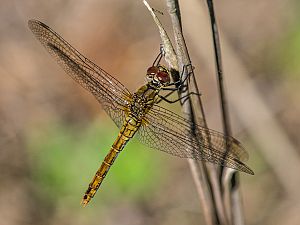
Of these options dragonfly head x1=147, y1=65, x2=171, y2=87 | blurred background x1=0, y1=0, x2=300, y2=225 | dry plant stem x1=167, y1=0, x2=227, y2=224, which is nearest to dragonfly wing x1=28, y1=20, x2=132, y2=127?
dragonfly head x1=147, y1=65, x2=171, y2=87

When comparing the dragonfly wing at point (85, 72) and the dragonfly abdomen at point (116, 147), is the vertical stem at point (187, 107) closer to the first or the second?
the dragonfly wing at point (85, 72)

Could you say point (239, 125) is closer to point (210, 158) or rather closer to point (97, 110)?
point (97, 110)

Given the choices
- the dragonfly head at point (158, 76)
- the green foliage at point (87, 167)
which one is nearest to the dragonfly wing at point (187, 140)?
the dragonfly head at point (158, 76)

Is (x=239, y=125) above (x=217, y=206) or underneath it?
above

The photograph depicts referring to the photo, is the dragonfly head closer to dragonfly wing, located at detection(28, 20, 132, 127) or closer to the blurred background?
dragonfly wing, located at detection(28, 20, 132, 127)

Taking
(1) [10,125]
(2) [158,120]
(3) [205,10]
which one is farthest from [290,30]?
(1) [10,125]
